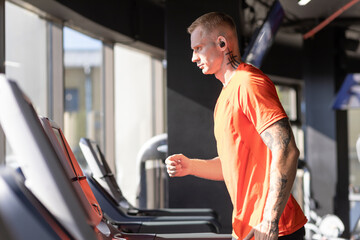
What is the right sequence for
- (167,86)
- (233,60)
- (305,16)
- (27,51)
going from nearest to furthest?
(233,60) < (167,86) < (27,51) < (305,16)

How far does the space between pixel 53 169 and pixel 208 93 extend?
3.19 m

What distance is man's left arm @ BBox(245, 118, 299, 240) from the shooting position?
1.52 metres

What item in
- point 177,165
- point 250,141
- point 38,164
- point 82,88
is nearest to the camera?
point 38,164

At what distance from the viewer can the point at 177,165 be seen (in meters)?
1.97

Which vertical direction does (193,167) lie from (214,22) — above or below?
below

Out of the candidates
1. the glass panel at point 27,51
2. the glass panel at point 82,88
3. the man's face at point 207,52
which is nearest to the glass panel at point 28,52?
the glass panel at point 27,51

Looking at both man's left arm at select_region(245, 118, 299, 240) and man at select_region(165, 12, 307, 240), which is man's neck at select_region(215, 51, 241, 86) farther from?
man's left arm at select_region(245, 118, 299, 240)

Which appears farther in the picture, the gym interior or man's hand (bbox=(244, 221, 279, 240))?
the gym interior

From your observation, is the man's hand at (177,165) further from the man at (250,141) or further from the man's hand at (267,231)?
the man's hand at (267,231)

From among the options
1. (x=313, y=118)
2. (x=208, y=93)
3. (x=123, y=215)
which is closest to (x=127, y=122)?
(x=313, y=118)

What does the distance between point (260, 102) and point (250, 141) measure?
6.0 inches

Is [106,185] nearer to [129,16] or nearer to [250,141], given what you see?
[250,141]

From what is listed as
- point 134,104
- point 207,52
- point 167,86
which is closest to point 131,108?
point 134,104

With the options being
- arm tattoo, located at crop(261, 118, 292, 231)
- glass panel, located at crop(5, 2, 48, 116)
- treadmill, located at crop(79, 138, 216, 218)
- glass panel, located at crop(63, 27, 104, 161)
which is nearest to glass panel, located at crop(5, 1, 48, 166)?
glass panel, located at crop(5, 2, 48, 116)
